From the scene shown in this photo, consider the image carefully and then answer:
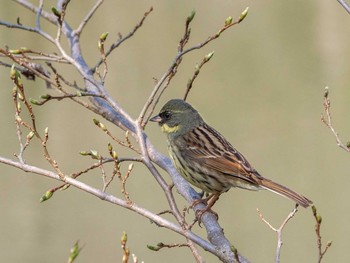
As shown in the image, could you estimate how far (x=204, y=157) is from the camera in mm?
4605

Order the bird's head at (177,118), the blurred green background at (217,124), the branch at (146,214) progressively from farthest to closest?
the blurred green background at (217,124), the bird's head at (177,118), the branch at (146,214)

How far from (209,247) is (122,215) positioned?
5692 millimetres

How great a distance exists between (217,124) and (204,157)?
188 inches

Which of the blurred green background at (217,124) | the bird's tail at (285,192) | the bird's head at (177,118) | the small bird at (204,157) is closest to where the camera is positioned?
the bird's tail at (285,192)

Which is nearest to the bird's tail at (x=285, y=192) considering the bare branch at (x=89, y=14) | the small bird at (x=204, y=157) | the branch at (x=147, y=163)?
the small bird at (x=204, y=157)

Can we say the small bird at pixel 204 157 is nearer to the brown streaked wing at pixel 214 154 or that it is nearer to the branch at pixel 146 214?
the brown streaked wing at pixel 214 154

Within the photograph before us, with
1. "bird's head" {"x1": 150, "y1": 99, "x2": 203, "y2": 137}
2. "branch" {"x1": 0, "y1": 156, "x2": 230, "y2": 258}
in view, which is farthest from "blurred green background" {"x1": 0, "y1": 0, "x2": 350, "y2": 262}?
"branch" {"x1": 0, "y1": 156, "x2": 230, "y2": 258}

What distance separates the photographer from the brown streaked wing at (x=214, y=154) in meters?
4.45

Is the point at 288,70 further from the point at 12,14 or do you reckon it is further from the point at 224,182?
the point at 224,182

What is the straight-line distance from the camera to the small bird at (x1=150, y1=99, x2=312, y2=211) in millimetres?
4387

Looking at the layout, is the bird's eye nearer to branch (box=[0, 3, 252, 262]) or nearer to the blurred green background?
branch (box=[0, 3, 252, 262])

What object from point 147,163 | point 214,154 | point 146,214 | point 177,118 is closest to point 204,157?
point 214,154

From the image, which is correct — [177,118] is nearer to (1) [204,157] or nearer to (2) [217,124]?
(1) [204,157]

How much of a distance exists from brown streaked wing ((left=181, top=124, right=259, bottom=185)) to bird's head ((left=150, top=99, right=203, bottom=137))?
0.14ft
